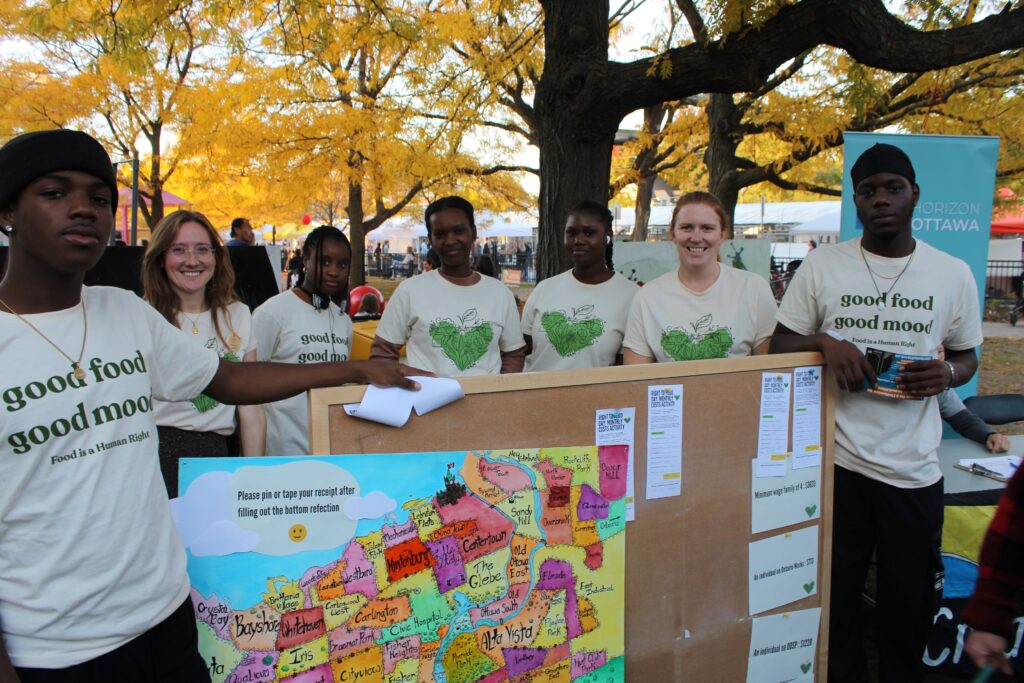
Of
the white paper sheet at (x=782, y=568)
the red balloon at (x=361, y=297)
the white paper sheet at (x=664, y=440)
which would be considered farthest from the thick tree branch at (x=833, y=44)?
the red balloon at (x=361, y=297)

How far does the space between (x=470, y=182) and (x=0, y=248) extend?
34.2ft

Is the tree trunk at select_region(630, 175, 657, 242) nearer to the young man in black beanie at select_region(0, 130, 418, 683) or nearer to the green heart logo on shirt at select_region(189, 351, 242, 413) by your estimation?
the green heart logo on shirt at select_region(189, 351, 242, 413)

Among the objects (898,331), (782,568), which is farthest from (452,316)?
(898,331)

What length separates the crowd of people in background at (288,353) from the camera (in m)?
1.46

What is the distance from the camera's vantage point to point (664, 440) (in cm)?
247

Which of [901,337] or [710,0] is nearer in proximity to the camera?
[901,337]

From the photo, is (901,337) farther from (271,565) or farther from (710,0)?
(710,0)

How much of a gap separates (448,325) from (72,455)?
1.93 m

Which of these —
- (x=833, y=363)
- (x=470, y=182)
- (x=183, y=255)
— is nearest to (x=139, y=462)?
(x=183, y=255)

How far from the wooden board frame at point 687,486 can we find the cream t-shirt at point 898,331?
127 mm

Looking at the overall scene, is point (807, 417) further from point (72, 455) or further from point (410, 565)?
point (72, 455)

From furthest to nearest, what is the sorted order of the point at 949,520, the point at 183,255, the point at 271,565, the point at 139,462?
1. the point at 949,520
2. the point at 183,255
3. the point at 271,565
4. the point at 139,462

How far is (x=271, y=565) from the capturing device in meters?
1.94

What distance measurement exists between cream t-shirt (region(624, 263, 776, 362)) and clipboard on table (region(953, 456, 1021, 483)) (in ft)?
4.91
